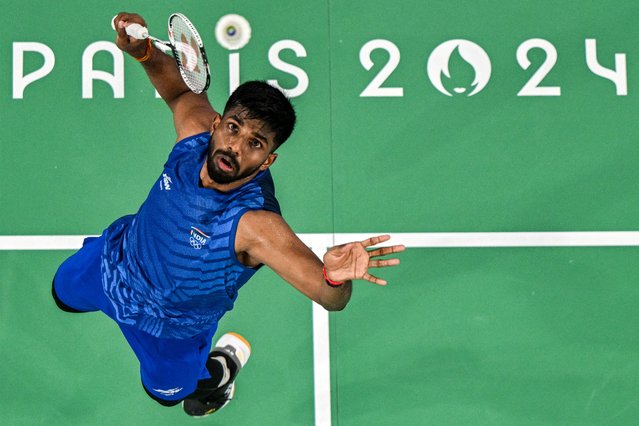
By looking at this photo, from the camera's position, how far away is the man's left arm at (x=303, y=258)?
129 inches

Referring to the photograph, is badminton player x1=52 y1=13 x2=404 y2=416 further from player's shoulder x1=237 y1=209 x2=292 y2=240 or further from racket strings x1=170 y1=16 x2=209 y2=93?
racket strings x1=170 y1=16 x2=209 y2=93

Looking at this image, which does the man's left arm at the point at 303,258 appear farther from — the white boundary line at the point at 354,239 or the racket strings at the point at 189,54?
the white boundary line at the point at 354,239

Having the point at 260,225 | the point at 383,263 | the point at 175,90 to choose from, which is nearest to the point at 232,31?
the point at 175,90

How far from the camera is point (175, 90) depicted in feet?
14.7

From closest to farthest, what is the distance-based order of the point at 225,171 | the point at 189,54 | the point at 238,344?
the point at 225,171, the point at 189,54, the point at 238,344

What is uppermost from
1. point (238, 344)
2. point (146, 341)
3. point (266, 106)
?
point (266, 106)

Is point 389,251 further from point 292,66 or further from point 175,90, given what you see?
point 292,66

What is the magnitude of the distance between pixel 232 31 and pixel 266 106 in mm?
2112

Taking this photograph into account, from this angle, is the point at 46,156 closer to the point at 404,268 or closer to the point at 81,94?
the point at 81,94

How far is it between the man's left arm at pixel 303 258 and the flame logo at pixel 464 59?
2528 millimetres

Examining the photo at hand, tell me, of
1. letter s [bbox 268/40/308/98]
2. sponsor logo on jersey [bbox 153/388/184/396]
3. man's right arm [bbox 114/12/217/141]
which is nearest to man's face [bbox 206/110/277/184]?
man's right arm [bbox 114/12/217/141]

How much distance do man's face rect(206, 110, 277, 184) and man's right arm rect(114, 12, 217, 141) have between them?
0.43 metres

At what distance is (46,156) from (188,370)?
1.96 m

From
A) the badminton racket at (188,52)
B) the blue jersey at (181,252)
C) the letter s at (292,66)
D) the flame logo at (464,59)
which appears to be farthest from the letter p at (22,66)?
the flame logo at (464,59)
